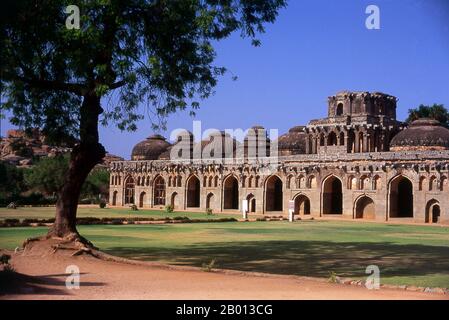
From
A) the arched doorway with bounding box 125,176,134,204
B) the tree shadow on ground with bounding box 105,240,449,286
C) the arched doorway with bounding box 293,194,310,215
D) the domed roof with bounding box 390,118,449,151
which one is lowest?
the tree shadow on ground with bounding box 105,240,449,286

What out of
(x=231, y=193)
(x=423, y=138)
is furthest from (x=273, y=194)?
(x=423, y=138)

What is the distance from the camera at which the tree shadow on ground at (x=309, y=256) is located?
43.2 feet

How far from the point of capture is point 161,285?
1005 cm

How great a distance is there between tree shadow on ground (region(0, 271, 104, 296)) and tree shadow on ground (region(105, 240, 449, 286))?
13.7 feet

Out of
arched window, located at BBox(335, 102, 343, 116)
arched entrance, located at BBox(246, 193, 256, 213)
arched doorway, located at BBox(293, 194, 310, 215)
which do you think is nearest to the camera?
arched doorway, located at BBox(293, 194, 310, 215)

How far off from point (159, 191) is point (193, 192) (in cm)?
441

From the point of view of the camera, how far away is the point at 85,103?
48.4 ft

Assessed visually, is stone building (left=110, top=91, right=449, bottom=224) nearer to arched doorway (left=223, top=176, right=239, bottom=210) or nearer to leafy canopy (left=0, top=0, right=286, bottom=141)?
arched doorway (left=223, top=176, right=239, bottom=210)

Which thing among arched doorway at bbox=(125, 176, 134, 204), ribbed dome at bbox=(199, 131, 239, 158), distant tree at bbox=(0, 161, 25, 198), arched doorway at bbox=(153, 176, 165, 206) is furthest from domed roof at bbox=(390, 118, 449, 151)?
distant tree at bbox=(0, 161, 25, 198)

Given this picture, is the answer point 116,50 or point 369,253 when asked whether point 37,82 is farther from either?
point 369,253

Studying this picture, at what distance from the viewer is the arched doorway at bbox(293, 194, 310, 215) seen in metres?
47.5

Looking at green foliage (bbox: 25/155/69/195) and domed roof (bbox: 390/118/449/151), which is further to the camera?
green foliage (bbox: 25/155/69/195)

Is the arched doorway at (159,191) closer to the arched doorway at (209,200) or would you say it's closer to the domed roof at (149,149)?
the domed roof at (149,149)
